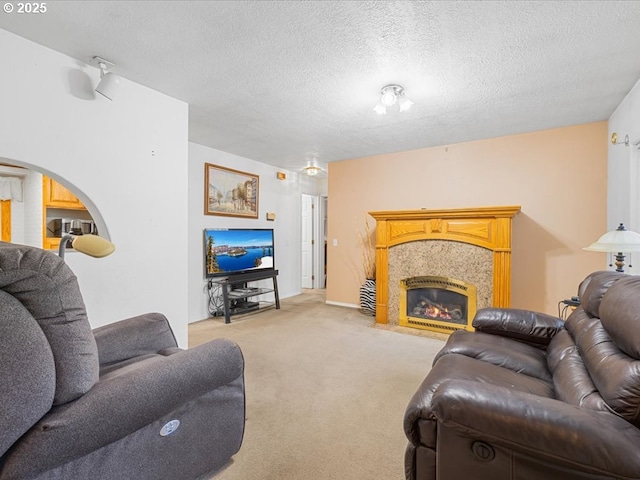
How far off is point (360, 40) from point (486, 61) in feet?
3.15

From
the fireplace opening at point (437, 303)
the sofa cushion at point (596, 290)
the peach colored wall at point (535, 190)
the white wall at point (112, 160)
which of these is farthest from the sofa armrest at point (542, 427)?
the peach colored wall at point (535, 190)

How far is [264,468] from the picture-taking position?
159cm

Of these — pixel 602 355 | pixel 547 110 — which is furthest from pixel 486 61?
Result: pixel 602 355

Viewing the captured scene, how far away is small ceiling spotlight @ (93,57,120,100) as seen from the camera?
2.24 meters

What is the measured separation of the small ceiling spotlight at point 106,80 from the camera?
2.24 meters

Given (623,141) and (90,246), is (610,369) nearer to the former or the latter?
(90,246)

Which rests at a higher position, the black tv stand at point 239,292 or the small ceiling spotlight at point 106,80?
the small ceiling spotlight at point 106,80

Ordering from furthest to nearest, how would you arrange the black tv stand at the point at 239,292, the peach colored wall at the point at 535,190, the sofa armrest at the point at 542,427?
1. the black tv stand at the point at 239,292
2. the peach colored wall at the point at 535,190
3. the sofa armrest at the point at 542,427

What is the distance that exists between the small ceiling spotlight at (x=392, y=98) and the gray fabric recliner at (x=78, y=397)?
2.30m

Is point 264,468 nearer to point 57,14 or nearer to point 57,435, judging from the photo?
point 57,435

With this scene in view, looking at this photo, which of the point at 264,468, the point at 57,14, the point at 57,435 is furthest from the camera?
the point at 57,14

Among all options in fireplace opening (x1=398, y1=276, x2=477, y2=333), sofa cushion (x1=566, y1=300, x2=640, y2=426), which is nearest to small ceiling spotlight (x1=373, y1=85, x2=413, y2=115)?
sofa cushion (x1=566, y1=300, x2=640, y2=426)

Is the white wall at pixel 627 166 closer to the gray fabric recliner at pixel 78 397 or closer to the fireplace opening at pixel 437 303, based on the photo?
the fireplace opening at pixel 437 303

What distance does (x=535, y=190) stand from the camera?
3725 mm
